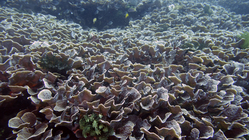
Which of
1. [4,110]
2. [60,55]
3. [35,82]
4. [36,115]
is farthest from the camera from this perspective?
[60,55]

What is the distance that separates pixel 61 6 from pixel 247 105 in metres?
10.5

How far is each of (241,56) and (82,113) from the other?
4163 mm

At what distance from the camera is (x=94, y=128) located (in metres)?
1.63

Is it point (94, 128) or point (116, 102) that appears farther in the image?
Result: point (116, 102)

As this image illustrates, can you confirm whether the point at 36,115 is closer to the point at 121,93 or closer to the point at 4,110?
the point at 4,110

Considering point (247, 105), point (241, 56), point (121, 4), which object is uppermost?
point (121, 4)

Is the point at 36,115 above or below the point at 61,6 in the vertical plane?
below

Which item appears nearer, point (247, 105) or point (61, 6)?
Result: point (247, 105)

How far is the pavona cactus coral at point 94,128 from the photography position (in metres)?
1.58

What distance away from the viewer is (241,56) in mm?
3186

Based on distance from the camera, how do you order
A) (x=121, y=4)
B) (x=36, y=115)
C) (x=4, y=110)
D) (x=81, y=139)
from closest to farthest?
1. (x=81, y=139)
2. (x=36, y=115)
3. (x=4, y=110)
4. (x=121, y=4)

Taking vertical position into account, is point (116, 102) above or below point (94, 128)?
above

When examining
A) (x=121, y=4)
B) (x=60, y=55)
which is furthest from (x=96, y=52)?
(x=121, y=4)

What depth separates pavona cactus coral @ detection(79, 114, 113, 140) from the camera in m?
1.58
